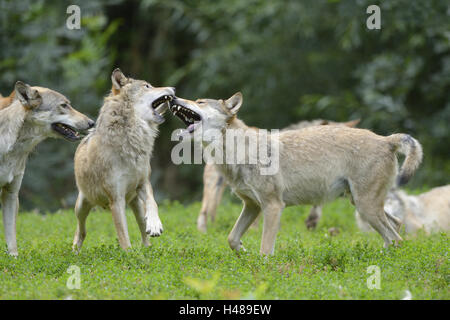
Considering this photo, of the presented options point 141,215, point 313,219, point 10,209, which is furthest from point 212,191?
point 10,209

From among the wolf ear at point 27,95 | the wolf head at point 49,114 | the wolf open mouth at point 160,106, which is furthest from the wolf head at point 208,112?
the wolf ear at point 27,95

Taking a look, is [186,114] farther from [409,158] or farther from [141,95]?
[409,158]

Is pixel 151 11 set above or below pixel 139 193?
above

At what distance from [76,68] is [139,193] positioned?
1152 cm

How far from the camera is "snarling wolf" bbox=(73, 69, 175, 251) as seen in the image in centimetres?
815

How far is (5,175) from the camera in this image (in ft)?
26.7

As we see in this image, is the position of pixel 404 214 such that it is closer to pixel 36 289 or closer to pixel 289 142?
pixel 289 142

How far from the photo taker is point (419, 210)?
39.9 feet

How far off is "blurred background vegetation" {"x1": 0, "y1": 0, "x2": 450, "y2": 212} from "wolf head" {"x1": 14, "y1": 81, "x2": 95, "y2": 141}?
801 centimetres

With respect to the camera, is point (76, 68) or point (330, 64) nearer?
point (76, 68)

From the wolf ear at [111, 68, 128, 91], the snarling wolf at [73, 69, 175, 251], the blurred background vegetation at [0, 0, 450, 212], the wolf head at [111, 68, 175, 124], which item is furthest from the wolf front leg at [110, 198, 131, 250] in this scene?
the blurred background vegetation at [0, 0, 450, 212]

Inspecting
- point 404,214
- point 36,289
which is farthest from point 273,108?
point 36,289

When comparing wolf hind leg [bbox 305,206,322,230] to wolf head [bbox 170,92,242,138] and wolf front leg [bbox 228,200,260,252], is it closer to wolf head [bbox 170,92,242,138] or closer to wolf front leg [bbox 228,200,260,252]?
wolf front leg [bbox 228,200,260,252]

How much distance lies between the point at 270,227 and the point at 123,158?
214cm
